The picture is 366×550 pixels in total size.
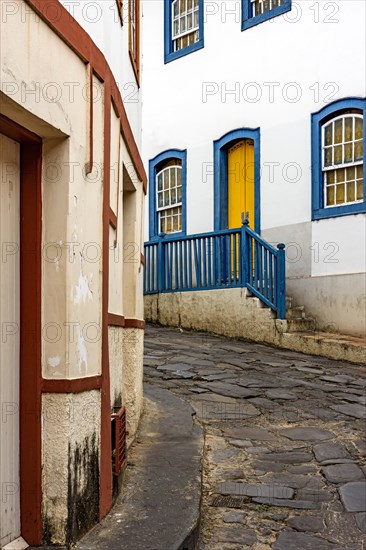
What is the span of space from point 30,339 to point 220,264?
8.15 meters

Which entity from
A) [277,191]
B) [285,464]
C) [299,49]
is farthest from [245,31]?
[285,464]

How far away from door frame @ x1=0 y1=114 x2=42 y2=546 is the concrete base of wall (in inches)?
260

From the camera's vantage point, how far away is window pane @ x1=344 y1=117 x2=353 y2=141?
10.1 meters

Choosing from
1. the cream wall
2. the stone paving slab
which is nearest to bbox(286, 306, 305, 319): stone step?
the stone paving slab

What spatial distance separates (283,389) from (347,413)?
1.02 metres

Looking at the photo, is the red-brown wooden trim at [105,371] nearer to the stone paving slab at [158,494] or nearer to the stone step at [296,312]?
the stone paving slab at [158,494]

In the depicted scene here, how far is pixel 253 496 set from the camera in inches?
158

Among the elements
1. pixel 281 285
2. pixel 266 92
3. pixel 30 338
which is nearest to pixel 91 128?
pixel 30 338

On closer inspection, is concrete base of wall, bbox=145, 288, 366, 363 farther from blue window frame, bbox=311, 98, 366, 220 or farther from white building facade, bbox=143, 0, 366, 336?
blue window frame, bbox=311, 98, 366, 220

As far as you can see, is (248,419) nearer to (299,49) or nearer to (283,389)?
(283,389)

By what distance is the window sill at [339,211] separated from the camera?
981 centimetres

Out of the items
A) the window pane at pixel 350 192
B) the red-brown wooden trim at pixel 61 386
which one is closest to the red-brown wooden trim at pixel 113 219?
the red-brown wooden trim at pixel 61 386

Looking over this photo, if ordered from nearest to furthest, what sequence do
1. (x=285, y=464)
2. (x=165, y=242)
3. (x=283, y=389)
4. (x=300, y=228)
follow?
(x=285, y=464) < (x=283, y=389) < (x=300, y=228) < (x=165, y=242)

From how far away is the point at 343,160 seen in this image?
402 inches
